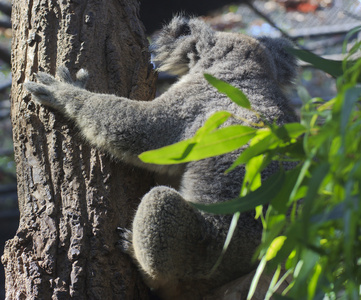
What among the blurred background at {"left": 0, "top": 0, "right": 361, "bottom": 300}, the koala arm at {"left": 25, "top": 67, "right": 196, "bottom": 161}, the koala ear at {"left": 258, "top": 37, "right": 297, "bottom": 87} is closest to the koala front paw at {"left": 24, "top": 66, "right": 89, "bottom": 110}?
the koala arm at {"left": 25, "top": 67, "right": 196, "bottom": 161}

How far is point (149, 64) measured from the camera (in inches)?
108

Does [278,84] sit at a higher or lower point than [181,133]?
higher

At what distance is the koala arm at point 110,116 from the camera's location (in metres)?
2.32

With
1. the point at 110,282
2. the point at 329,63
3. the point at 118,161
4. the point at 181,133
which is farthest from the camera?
the point at 181,133

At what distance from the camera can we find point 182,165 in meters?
2.49

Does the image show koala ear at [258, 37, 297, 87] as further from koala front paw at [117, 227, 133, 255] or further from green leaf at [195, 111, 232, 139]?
green leaf at [195, 111, 232, 139]

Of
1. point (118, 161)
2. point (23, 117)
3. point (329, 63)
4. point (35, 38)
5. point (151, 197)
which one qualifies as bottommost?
point (151, 197)

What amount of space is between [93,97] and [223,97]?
69cm

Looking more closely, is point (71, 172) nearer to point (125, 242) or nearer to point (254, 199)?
point (125, 242)

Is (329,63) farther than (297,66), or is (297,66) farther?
(297,66)

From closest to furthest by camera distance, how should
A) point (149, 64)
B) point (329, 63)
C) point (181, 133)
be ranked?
point (329, 63)
point (181, 133)
point (149, 64)

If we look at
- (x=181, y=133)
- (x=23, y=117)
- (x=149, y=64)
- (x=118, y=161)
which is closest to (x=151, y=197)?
(x=118, y=161)

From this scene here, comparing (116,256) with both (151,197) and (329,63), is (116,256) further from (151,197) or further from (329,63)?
(329,63)

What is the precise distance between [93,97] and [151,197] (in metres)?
0.63
